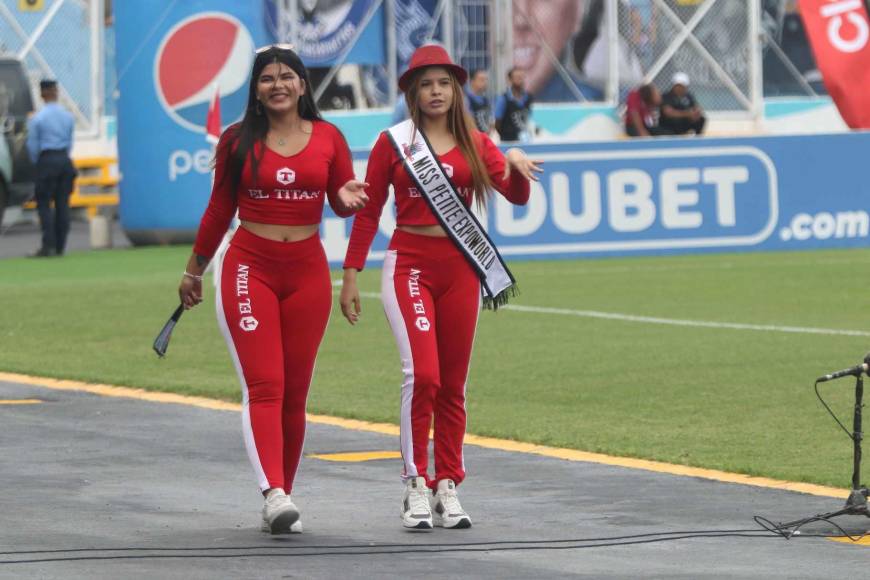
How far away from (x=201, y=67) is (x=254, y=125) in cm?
1905

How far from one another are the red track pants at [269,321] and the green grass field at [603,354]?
2407mm

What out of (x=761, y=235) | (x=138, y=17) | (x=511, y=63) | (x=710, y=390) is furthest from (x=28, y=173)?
(x=710, y=390)

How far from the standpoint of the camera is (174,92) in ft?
88.5

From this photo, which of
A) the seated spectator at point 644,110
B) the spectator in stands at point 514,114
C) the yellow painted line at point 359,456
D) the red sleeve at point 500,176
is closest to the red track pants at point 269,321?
the red sleeve at point 500,176

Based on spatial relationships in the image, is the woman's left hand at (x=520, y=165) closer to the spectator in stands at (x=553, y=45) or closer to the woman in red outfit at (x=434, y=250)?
the woman in red outfit at (x=434, y=250)

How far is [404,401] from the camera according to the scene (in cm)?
823

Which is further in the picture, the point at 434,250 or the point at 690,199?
the point at 690,199

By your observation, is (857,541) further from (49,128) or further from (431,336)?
(49,128)

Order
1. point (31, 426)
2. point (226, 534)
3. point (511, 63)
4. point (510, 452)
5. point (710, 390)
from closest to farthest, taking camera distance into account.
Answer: point (226, 534), point (510, 452), point (31, 426), point (710, 390), point (511, 63)

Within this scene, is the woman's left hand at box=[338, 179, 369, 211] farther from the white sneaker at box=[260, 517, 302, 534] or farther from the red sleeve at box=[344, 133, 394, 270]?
the white sneaker at box=[260, 517, 302, 534]

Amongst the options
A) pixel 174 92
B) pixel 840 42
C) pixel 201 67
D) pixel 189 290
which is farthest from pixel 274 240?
pixel 174 92

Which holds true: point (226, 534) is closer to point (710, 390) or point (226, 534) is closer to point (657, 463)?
point (657, 463)

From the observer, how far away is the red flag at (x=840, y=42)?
23594 millimetres

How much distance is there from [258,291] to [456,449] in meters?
1.03
